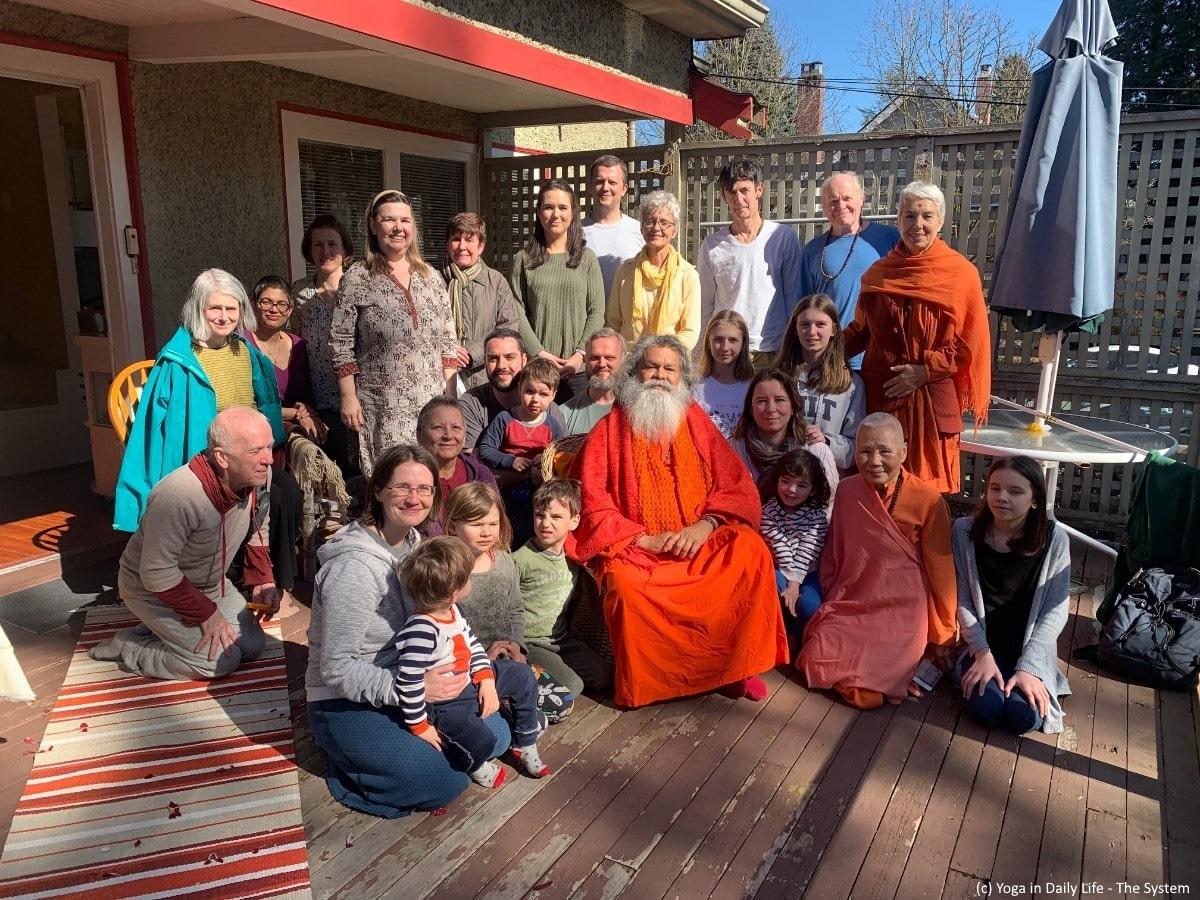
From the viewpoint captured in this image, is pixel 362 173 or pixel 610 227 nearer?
pixel 610 227

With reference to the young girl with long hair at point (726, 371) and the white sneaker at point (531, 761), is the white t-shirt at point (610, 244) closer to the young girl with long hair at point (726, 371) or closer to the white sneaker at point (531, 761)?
the young girl with long hair at point (726, 371)

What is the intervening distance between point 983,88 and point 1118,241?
67.8 feet

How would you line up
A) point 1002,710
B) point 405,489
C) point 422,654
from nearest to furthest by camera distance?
point 422,654 → point 405,489 → point 1002,710

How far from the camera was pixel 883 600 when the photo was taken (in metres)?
3.31

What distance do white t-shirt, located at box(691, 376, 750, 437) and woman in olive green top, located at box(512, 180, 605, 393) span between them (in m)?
0.73

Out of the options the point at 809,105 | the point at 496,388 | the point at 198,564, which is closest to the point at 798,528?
the point at 496,388

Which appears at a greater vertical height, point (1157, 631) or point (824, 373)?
point (824, 373)

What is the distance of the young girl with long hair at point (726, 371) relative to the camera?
13.0 ft

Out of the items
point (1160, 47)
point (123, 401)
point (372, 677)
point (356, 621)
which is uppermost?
point (1160, 47)

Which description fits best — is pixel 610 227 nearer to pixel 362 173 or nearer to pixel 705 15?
pixel 362 173

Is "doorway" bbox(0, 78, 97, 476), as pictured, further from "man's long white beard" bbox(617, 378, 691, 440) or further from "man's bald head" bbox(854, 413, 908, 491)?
"man's bald head" bbox(854, 413, 908, 491)

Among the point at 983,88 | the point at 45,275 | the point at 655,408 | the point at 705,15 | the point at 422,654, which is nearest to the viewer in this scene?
the point at 422,654

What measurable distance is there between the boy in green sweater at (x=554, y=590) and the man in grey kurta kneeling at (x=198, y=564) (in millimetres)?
1008

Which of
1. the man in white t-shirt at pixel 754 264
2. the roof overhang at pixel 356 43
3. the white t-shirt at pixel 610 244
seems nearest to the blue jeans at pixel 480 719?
the roof overhang at pixel 356 43
